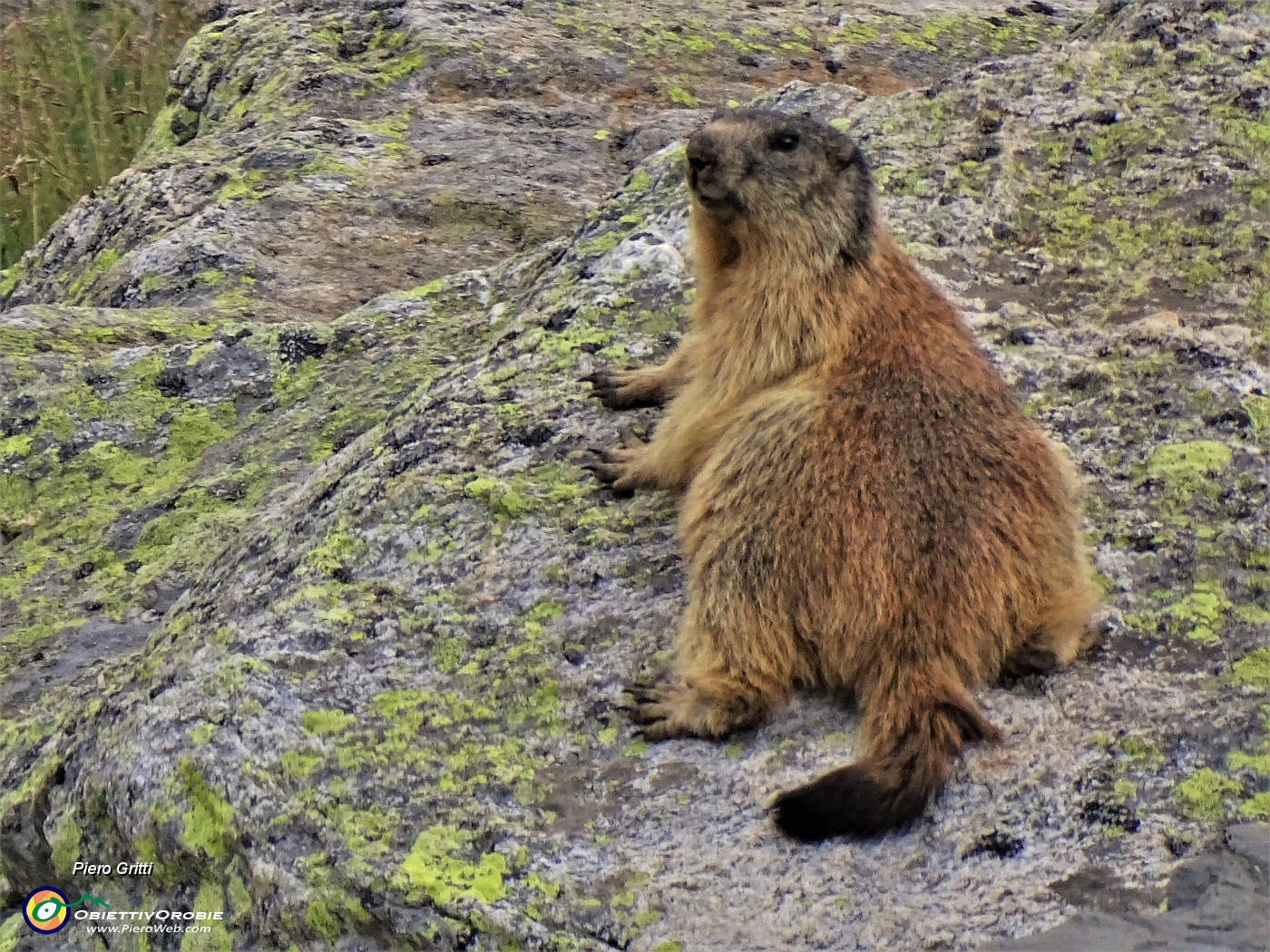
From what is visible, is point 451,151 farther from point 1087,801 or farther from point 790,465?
point 1087,801

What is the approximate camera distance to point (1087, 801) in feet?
10.5

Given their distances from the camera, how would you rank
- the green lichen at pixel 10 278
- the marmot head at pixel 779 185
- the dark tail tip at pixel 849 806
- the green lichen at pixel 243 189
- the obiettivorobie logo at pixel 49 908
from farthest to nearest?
the green lichen at pixel 10 278
the green lichen at pixel 243 189
the marmot head at pixel 779 185
the obiettivorobie logo at pixel 49 908
the dark tail tip at pixel 849 806

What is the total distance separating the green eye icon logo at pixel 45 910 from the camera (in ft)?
12.0

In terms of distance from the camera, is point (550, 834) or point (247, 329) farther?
point (247, 329)

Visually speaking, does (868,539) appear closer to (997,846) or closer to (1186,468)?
(997,846)

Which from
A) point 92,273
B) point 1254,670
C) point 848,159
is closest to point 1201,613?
point 1254,670

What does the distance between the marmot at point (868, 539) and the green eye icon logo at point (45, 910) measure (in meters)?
1.76

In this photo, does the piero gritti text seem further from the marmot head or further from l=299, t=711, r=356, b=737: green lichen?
the marmot head

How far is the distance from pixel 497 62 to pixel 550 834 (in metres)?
6.24

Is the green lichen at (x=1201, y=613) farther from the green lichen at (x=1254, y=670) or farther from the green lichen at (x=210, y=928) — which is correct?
the green lichen at (x=210, y=928)

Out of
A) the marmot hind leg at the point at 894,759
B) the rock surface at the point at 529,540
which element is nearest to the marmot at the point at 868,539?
the marmot hind leg at the point at 894,759

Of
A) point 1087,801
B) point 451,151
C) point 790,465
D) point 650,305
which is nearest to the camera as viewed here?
point 1087,801

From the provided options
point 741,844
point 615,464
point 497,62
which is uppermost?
point 497,62

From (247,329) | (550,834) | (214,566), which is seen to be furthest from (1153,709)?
(247,329)
